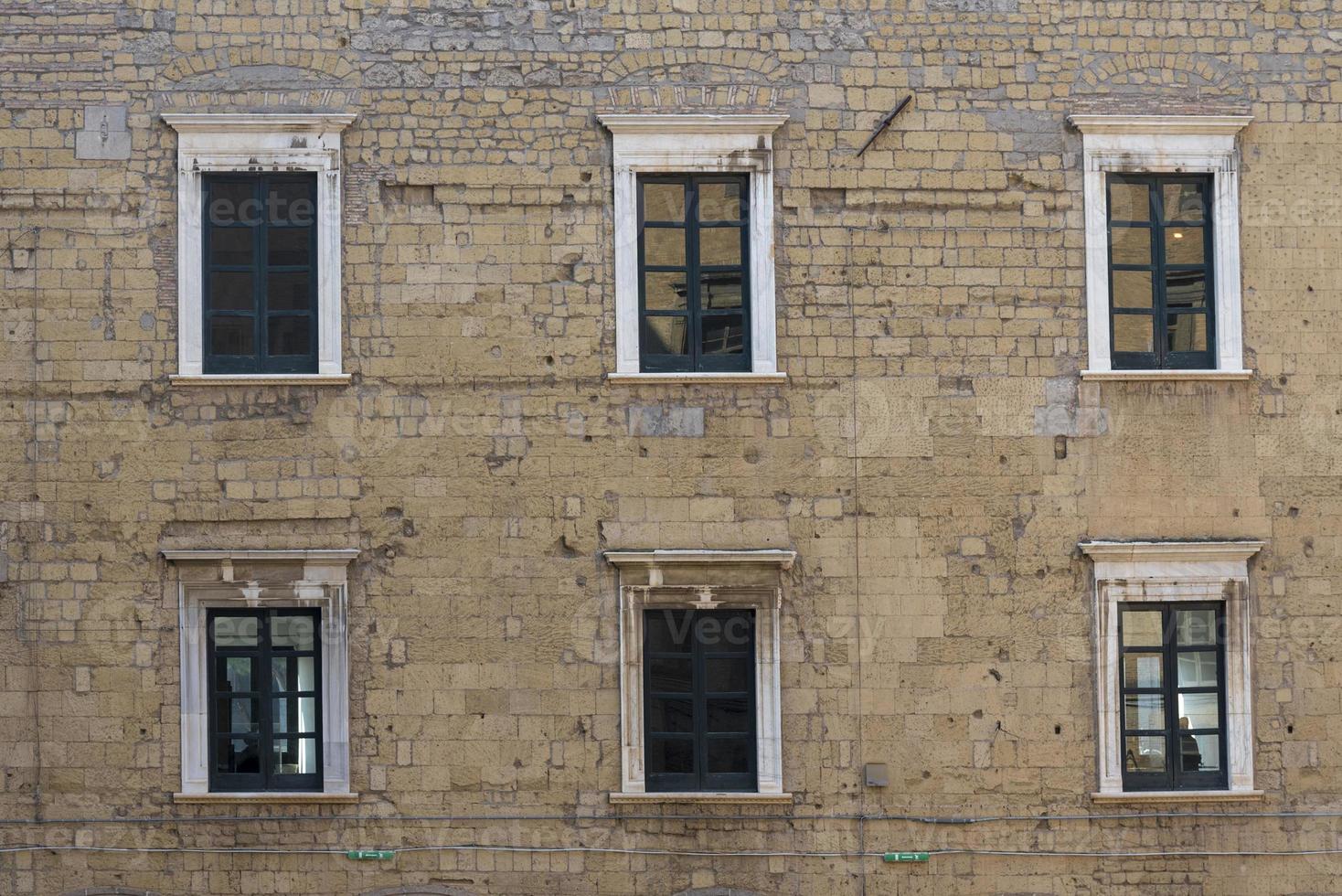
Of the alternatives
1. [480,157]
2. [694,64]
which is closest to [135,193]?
[480,157]

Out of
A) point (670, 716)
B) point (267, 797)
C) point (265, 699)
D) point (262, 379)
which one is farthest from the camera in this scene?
point (670, 716)

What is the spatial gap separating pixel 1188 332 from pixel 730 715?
4.93 meters

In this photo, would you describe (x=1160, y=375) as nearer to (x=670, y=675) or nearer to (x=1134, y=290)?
(x=1134, y=290)

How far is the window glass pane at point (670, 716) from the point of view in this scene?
42.4ft

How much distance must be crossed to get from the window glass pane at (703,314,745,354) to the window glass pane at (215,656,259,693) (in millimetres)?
4514

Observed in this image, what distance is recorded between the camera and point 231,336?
509 inches

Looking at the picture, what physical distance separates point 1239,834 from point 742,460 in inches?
198

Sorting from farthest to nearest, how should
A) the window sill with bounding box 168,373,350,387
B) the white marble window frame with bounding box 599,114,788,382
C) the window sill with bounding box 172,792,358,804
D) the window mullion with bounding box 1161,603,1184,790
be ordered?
the window mullion with bounding box 1161,603,1184,790 < the white marble window frame with bounding box 599,114,788,382 < the window sill with bounding box 168,373,350,387 < the window sill with bounding box 172,792,358,804

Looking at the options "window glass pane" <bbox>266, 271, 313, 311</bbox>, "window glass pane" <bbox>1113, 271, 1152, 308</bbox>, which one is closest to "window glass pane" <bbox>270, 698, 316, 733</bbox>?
"window glass pane" <bbox>266, 271, 313, 311</bbox>

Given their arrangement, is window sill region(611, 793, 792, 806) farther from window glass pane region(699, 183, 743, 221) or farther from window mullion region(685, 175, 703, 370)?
window glass pane region(699, 183, 743, 221)

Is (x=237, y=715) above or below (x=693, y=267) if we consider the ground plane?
below

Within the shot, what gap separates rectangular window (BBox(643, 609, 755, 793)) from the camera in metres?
12.9

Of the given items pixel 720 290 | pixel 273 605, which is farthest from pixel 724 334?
pixel 273 605

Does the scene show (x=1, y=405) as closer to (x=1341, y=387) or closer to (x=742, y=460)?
(x=742, y=460)
